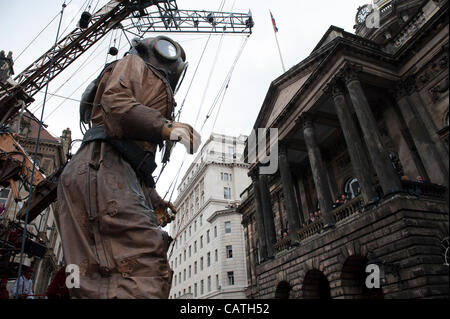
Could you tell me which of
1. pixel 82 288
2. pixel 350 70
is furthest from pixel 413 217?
pixel 82 288

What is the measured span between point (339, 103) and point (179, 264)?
46.4 metres

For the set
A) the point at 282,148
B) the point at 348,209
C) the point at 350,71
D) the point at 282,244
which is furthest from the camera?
the point at 282,148

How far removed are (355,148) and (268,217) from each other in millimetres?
8942

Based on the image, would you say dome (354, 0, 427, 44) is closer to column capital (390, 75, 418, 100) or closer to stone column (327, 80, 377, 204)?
column capital (390, 75, 418, 100)

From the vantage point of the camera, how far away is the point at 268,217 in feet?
69.0

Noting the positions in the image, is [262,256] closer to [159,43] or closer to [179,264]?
[159,43]

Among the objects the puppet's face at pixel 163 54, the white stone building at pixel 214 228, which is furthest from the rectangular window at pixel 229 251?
the puppet's face at pixel 163 54

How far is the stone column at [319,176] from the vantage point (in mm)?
14969

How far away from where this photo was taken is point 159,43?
288 cm

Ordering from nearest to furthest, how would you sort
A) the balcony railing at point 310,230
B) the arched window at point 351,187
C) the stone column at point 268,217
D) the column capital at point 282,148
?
the balcony railing at point 310,230, the arched window at point 351,187, the stone column at point 268,217, the column capital at point 282,148

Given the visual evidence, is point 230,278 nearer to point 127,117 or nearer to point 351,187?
point 351,187

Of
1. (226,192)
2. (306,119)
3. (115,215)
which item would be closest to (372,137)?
(306,119)

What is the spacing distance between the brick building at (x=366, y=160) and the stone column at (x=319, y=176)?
0.06 meters

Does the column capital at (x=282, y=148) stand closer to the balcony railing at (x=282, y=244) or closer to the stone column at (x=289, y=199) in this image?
the stone column at (x=289, y=199)
